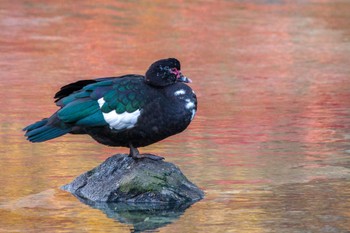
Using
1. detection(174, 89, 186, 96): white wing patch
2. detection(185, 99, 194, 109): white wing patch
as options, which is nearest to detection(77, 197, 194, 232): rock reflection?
detection(185, 99, 194, 109): white wing patch

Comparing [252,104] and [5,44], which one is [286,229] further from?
[5,44]

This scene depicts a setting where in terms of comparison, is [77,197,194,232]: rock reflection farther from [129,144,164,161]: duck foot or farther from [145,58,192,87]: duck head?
[145,58,192,87]: duck head

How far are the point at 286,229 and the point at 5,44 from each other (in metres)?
9.55

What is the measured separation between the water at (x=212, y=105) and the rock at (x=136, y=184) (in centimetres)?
17

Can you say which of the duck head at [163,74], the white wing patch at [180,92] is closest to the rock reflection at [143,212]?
the white wing patch at [180,92]

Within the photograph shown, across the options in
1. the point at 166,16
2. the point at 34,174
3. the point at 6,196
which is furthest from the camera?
the point at 166,16

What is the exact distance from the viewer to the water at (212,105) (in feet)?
27.8

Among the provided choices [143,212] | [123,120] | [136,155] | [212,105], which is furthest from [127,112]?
[212,105]

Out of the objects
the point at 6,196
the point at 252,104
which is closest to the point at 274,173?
the point at 6,196

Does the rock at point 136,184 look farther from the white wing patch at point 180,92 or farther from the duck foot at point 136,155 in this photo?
the white wing patch at point 180,92

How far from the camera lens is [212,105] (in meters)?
13.0

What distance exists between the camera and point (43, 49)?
16.4 meters

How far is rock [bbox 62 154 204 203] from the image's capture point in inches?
348

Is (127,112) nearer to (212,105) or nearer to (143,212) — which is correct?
(143,212)
